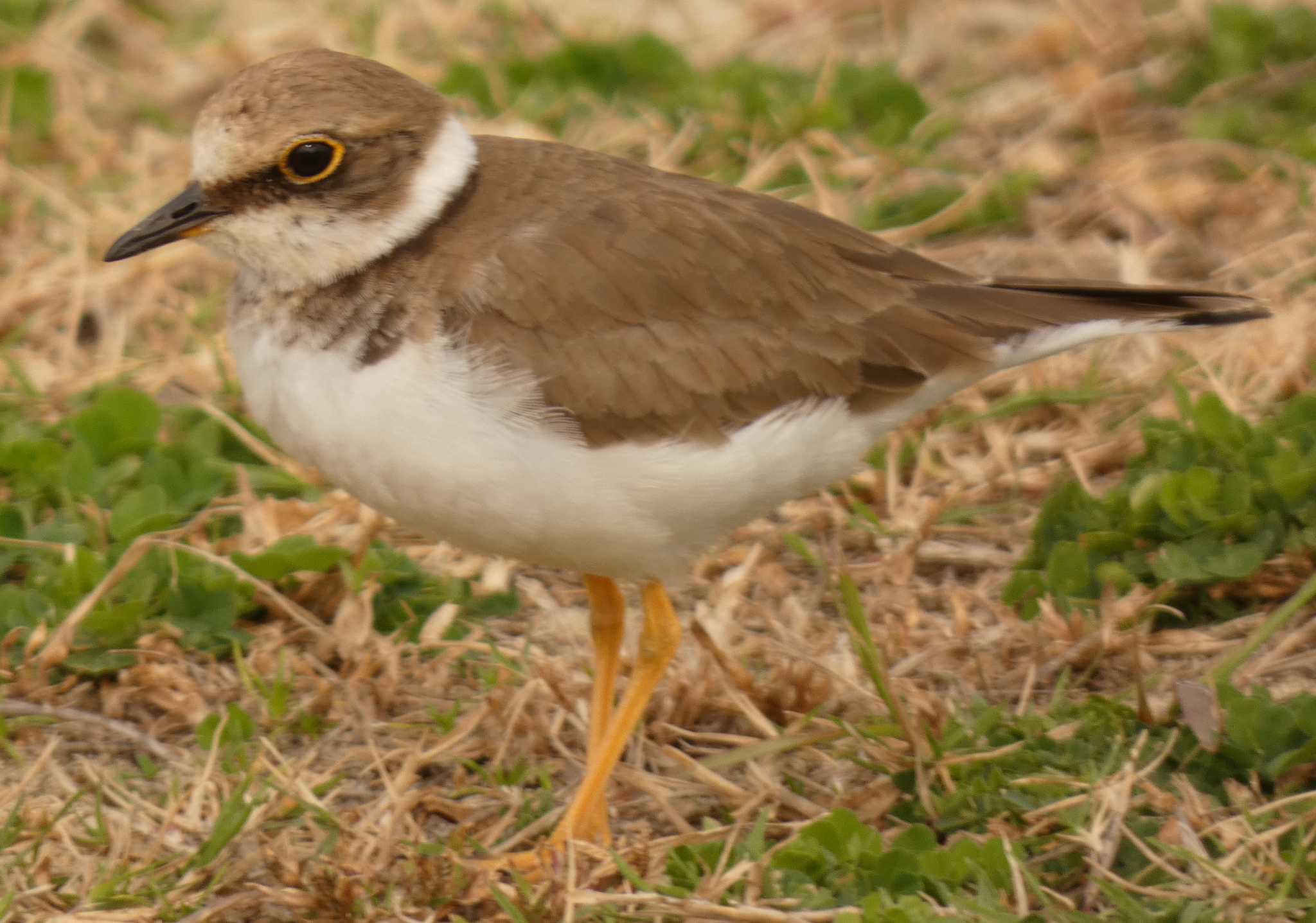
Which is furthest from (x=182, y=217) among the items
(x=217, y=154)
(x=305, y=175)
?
(x=305, y=175)

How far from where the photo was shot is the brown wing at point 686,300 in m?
3.84

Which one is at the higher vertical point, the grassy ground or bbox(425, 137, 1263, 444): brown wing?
bbox(425, 137, 1263, 444): brown wing

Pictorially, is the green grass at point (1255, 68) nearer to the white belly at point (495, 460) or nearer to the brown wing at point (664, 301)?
the brown wing at point (664, 301)

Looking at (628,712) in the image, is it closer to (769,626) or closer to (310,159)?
(769,626)

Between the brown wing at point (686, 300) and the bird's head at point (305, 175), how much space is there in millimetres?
137

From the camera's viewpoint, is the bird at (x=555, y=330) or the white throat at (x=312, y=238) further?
the white throat at (x=312, y=238)

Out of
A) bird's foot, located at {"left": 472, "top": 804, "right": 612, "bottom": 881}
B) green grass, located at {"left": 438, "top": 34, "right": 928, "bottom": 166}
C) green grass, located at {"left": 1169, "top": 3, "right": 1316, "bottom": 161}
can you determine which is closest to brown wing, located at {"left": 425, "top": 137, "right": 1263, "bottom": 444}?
bird's foot, located at {"left": 472, "top": 804, "right": 612, "bottom": 881}

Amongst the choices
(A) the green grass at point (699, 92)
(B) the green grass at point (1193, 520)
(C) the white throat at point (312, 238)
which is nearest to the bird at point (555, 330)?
(C) the white throat at point (312, 238)

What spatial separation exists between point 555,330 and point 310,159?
0.66 meters

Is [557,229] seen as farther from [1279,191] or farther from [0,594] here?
[1279,191]

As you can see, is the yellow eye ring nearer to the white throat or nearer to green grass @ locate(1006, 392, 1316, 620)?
the white throat

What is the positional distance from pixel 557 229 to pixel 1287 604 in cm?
194

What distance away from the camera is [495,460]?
3.64 meters

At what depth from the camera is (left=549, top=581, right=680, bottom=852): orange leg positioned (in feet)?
13.2
